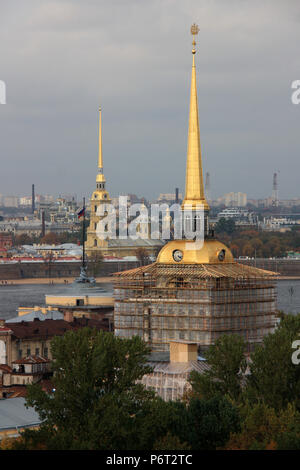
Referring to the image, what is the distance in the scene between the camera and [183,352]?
23531 millimetres

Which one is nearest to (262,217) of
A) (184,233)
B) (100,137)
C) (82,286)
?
(100,137)

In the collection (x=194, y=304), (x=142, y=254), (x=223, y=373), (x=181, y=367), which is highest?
(x=194, y=304)

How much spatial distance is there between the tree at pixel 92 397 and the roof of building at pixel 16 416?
1.03 meters

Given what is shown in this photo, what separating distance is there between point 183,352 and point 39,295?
41218 mm

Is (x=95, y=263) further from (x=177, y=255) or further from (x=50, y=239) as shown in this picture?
(x=177, y=255)

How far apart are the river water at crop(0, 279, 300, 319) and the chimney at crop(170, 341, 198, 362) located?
66.9 feet

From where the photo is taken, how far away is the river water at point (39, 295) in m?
47.4

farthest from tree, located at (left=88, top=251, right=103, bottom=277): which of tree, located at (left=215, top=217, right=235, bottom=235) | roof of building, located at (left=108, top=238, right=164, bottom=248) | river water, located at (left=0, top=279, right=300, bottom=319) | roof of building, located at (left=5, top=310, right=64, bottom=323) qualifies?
roof of building, located at (left=5, top=310, right=64, bottom=323)

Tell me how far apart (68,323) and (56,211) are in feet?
390

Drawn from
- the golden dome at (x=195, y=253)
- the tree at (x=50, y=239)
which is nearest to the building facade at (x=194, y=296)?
the golden dome at (x=195, y=253)

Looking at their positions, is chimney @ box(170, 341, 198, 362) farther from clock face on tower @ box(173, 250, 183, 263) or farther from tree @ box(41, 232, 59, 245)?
tree @ box(41, 232, 59, 245)

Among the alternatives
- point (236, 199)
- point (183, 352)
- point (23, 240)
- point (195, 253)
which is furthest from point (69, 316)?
point (236, 199)

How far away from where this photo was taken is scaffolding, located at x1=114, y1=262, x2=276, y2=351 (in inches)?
1052

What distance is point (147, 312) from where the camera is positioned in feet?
89.5
